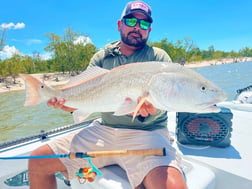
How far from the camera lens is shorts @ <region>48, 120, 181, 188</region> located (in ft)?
4.92

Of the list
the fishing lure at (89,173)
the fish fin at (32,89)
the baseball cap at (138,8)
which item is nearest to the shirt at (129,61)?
the baseball cap at (138,8)

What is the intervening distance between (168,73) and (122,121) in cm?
72

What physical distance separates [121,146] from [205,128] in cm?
83

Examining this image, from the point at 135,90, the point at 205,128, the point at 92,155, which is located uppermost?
the point at 135,90

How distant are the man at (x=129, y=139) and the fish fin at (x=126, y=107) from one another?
0.13 metres

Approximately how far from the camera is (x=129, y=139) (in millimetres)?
1787

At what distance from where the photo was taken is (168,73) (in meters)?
1.40

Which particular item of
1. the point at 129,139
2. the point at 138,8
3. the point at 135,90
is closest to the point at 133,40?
the point at 138,8

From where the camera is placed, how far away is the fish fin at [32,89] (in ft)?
5.39

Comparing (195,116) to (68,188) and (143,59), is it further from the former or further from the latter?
→ (68,188)

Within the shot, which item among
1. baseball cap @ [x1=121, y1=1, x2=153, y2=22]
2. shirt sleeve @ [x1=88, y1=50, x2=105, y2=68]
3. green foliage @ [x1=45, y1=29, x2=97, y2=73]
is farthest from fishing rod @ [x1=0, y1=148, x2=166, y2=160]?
green foliage @ [x1=45, y1=29, x2=97, y2=73]

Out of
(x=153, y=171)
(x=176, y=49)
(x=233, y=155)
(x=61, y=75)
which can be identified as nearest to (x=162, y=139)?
(x=153, y=171)

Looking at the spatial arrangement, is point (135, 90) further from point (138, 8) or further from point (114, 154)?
point (138, 8)

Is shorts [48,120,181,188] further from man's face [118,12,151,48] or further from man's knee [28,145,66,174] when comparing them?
man's face [118,12,151,48]
